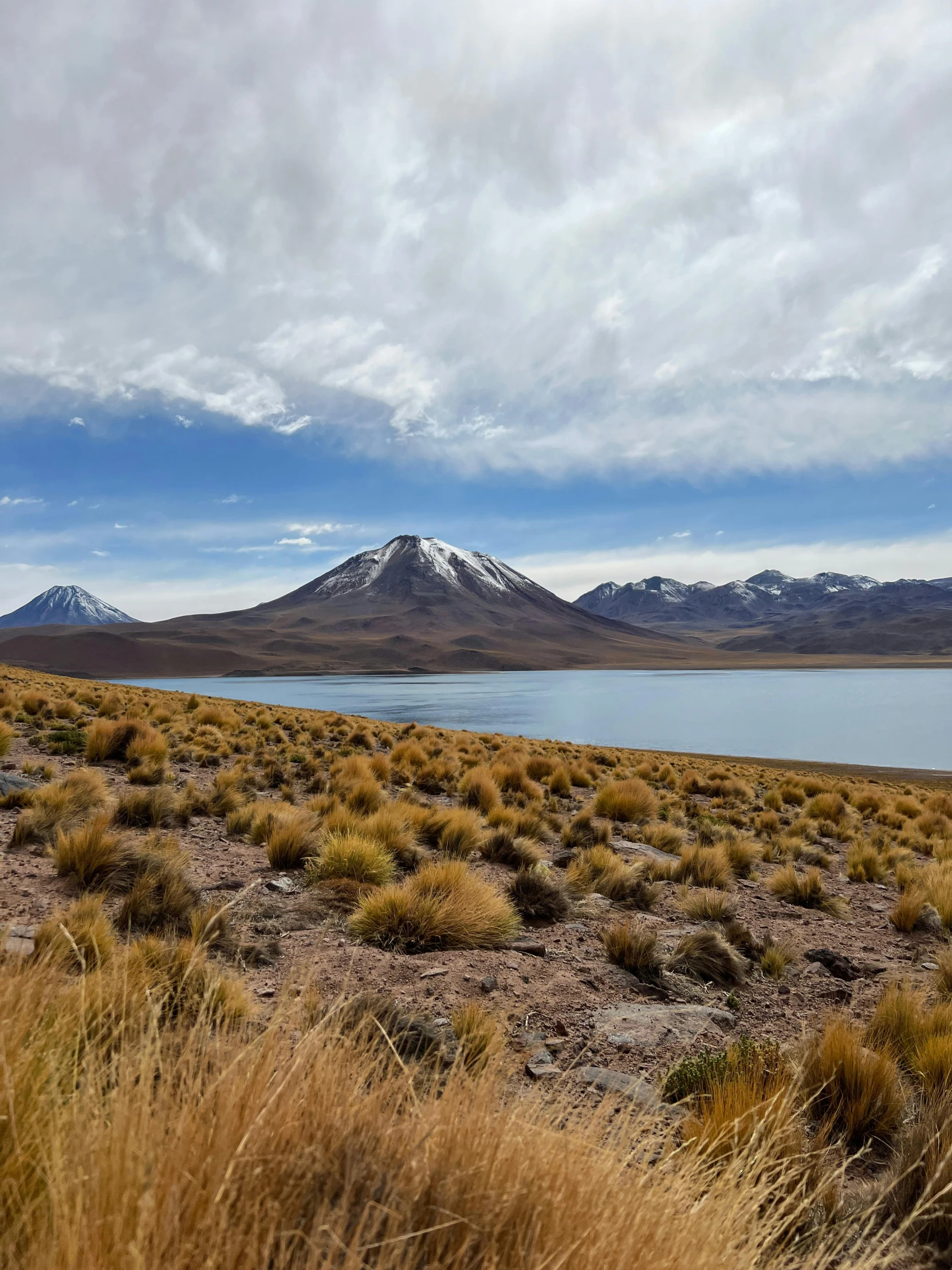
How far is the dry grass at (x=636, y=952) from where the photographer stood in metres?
4.34

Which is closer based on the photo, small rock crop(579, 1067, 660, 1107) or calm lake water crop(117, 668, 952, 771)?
small rock crop(579, 1067, 660, 1107)

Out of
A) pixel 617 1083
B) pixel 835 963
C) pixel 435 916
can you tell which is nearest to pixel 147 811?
pixel 435 916

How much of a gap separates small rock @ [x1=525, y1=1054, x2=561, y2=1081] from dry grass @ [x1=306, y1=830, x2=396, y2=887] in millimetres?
2244

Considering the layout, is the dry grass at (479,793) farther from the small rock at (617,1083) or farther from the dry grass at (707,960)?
the small rock at (617,1083)

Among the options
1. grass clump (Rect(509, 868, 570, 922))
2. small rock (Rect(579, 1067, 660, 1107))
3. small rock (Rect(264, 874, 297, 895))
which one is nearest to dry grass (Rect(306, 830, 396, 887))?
small rock (Rect(264, 874, 297, 895))

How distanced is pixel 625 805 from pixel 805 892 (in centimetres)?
346

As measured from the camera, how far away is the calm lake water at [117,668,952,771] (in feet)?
131

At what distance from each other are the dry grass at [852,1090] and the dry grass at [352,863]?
3.17 meters

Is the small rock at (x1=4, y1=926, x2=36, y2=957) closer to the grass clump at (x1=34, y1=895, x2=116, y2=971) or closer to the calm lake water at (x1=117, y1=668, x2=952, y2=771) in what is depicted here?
the grass clump at (x1=34, y1=895, x2=116, y2=971)

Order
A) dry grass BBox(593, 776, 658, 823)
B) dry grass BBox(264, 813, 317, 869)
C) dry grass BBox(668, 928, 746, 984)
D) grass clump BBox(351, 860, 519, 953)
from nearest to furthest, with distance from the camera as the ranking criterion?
grass clump BBox(351, 860, 519, 953)
dry grass BBox(668, 928, 746, 984)
dry grass BBox(264, 813, 317, 869)
dry grass BBox(593, 776, 658, 823)

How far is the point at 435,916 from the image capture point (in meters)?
4.38

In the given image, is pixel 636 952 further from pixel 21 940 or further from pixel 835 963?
pixel 21 940

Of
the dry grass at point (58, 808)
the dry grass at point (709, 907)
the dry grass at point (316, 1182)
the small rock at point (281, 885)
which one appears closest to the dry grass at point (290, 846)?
the small rock at point (281, 885)

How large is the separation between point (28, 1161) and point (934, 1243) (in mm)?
2752
